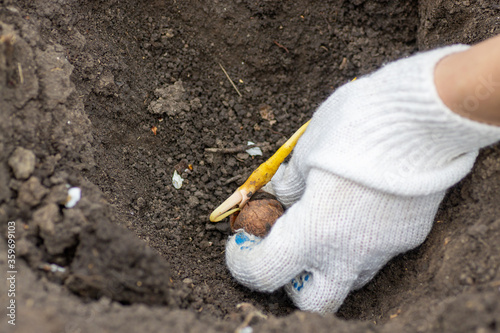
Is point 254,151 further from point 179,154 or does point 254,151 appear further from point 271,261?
point 271,261

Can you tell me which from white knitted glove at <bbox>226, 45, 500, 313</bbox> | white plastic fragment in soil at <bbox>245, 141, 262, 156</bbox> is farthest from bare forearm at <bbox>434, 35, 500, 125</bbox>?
white plastic fragment in soil at <bbox>245, 141, 262, 156</bbox>

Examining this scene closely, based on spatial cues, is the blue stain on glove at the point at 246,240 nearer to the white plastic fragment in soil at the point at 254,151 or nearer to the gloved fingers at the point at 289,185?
the gloved fingers at the point at 289,185

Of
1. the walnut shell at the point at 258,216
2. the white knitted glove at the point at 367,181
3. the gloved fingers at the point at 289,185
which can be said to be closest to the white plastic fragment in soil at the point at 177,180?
the walnut shell at the point at 258,216

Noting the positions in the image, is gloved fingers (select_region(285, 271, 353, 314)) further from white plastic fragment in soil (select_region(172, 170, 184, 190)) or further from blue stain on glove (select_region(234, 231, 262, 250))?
white plastic fragment in soil (select_region(172, 170, 184, 190))

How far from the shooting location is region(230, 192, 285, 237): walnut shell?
206 cm

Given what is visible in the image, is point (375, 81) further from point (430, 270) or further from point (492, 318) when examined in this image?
point (492, 318)

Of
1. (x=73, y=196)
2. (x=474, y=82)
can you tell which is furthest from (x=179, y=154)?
(x=474, y=82)

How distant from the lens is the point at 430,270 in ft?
5.90

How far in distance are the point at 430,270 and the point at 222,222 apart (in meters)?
1.11

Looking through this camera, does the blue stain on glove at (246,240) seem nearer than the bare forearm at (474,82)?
No

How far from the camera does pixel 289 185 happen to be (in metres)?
2.14

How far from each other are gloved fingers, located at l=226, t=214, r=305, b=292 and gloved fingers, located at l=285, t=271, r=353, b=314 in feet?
0.37

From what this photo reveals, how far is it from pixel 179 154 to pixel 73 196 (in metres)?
0.92

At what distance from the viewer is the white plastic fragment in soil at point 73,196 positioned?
1628mm
